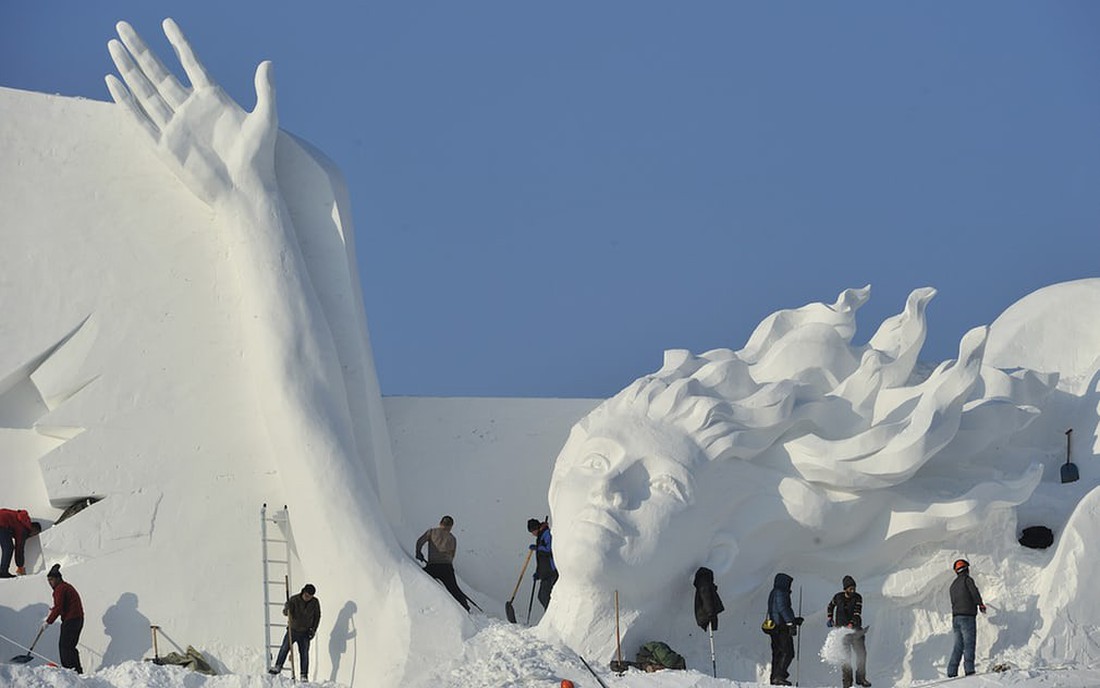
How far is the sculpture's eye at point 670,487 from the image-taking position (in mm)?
21531

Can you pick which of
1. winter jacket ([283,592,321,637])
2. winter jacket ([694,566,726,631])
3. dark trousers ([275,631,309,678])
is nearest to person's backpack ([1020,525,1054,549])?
winter jacket ([694,566,726,631])

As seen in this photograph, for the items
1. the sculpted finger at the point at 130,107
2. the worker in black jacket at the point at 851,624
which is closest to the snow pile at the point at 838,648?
the worker in black jacket at the point at 851,624

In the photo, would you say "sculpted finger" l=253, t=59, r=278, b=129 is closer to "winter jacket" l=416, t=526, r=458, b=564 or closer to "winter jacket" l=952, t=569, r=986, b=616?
"winter jacket" l=416, t=526, r=458, b=564

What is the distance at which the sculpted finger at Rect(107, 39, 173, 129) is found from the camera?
915 inches

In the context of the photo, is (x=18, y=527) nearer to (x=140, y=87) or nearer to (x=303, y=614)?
(x=303, y=614)

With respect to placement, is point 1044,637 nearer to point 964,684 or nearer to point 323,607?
point 964,684

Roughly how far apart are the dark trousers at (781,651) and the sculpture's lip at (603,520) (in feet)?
4.99

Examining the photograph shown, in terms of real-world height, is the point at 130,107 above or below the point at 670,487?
above

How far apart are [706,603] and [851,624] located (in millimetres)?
1192

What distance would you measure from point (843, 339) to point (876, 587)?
2.29 meters

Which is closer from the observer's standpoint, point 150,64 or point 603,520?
point 603,520

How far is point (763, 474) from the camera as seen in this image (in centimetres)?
2208

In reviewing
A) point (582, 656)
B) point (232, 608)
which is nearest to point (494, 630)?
point (582, 656)

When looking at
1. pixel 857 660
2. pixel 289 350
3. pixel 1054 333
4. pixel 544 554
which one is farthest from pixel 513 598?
pixel 1054 333
